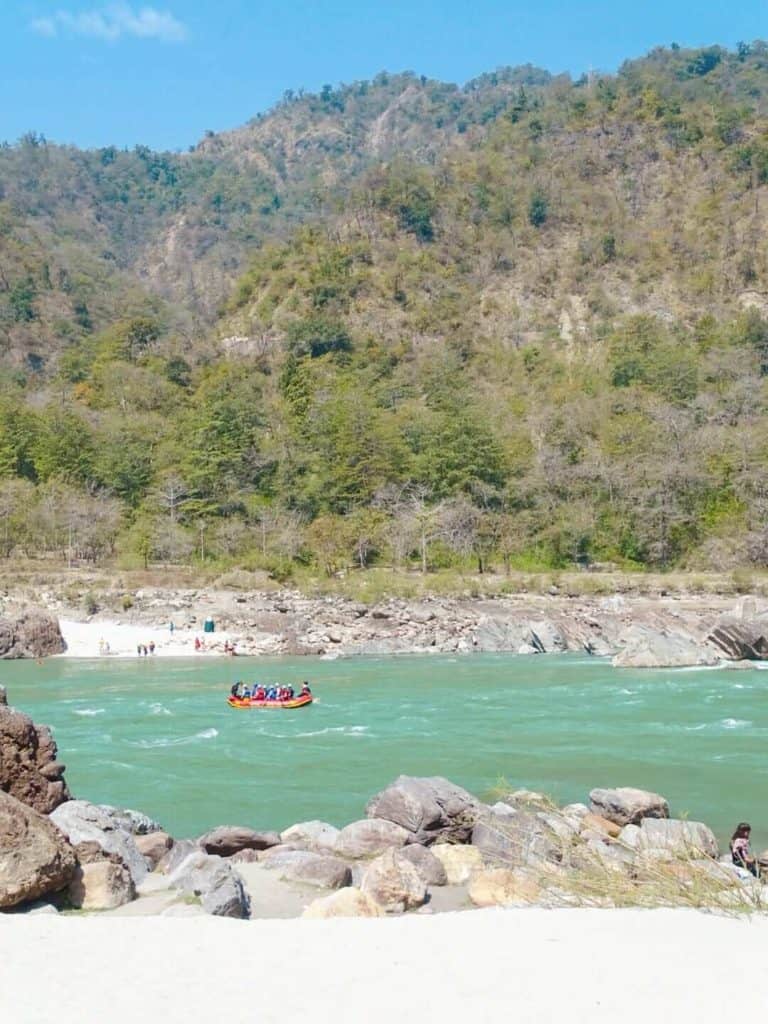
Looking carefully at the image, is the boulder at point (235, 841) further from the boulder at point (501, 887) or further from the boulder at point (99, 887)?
the boulder at point (501, 887)

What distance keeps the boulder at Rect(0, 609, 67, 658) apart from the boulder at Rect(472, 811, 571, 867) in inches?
964

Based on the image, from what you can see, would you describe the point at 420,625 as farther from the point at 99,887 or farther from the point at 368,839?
the point at 99,887

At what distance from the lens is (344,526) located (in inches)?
1912

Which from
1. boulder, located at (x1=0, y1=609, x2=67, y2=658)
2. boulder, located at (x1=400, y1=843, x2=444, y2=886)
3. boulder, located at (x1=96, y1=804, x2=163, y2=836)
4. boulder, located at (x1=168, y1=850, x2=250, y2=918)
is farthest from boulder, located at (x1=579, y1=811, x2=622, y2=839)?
boulder, located at (x1=0, y1=609, x2=67, y2=658)

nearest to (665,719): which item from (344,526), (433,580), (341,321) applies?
(433,580)

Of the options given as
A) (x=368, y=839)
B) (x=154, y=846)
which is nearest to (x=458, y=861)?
(x=368, y=839)

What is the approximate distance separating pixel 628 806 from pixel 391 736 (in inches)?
275

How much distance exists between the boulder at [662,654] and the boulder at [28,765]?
67.5ft

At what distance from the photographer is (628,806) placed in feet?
41.3

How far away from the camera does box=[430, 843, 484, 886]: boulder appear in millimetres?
9945

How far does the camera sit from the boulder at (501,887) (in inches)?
340

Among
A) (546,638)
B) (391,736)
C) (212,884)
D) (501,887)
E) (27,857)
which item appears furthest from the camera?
(546,638)

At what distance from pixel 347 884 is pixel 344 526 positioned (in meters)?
38.9

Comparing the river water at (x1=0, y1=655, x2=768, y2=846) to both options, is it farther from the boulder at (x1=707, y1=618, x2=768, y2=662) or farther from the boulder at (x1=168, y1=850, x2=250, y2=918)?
the boulder at (x1=168, y1=850, x2=250, y2=918)
